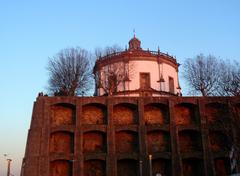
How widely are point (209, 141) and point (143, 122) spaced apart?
7.17m

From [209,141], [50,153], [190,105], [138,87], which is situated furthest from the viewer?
[138,87]

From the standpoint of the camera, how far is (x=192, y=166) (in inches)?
1390

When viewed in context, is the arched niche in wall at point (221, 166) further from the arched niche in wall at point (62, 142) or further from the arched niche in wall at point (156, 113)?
the arched niche in wall at point (62, 142)

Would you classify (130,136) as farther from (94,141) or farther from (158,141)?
(94,141)

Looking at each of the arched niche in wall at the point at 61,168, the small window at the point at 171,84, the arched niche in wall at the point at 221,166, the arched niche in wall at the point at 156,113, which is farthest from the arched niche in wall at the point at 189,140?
the arched niche in wall at the point at 61,168

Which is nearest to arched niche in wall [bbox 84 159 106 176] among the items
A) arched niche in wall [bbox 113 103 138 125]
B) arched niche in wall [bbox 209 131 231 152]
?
arched niche in wall [bbox 113 103 138 125]

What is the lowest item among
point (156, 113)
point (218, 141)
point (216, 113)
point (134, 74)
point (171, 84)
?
point (218, 141)

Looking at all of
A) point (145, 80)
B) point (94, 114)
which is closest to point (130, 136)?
point (94, 114)

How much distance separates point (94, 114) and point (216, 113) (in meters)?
13.5

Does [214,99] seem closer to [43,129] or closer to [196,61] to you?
[196,61]

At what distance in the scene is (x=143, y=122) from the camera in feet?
116

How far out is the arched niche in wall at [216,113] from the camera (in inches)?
1407

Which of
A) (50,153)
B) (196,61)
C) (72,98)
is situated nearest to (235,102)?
(196,61)

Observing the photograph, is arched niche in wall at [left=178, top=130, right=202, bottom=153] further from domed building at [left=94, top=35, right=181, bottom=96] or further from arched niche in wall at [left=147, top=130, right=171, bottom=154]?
domed building at [left=94, top=35, right=181, bottom=96]
